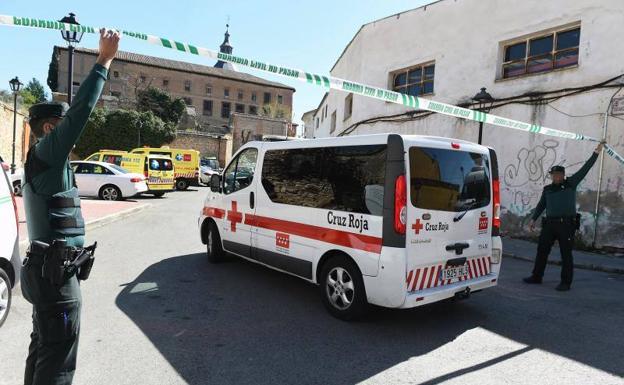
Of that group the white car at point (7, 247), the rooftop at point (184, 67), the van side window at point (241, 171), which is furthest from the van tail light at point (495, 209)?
the rooftop at point (184, 67)

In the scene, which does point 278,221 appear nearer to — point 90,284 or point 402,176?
point 402,176

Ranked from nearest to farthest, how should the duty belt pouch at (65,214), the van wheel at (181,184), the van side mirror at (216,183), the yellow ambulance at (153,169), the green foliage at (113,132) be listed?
the duty belt pouch at (65,214) < the van side mirror at (216,183) < the yellow ambulance at (153,169) < the van wheel at (181,184) < the green foliage at (113,132)

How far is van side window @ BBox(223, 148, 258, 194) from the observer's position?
6.08m

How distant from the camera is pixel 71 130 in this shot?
2236 millimetres

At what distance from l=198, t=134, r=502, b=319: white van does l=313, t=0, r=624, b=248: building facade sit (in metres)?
6.37

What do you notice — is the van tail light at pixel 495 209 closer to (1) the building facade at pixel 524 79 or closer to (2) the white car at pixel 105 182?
(1) the building facade at pixel 524 79

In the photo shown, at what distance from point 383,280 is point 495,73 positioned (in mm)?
9891

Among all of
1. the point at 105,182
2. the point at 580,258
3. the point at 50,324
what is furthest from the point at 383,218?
the point at 105,182

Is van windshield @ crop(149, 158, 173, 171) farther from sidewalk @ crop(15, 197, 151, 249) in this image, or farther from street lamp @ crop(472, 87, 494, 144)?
street lamp @ crop(472, 87, 494, 144)

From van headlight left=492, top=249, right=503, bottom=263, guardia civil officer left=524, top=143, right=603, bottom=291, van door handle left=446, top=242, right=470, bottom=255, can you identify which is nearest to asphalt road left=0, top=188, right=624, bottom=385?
guardia civil officer left=524, top=143, right=603, bottom=291

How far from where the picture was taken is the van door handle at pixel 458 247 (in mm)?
4469

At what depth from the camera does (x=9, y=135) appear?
941 inches

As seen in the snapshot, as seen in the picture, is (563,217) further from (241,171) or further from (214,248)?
(214,248)

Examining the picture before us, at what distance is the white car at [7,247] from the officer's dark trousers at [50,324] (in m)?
2.09
